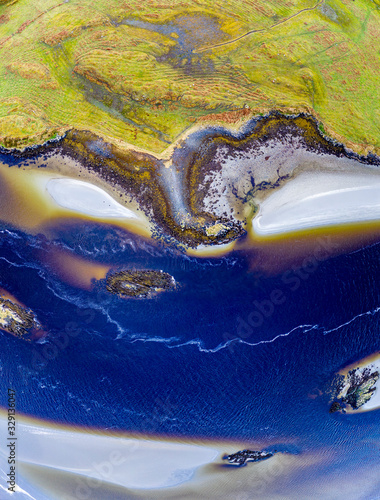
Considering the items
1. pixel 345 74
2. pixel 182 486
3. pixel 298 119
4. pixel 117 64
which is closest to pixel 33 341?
pixel 182 486

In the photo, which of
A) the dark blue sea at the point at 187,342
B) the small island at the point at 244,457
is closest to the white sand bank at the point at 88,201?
the dark blue sea at the point at 187,342

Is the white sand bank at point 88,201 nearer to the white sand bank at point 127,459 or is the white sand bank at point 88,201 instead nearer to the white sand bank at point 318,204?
the white sand bank at point 318,204

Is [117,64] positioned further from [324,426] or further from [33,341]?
[324,426]

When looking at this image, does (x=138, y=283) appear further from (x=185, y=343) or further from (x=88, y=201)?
(x=88, y=201)

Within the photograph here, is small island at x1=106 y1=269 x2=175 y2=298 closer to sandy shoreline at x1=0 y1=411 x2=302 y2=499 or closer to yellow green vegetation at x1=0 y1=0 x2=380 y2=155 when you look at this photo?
yellow green vegetation at x1=0 y1=0 x2=380 y2=155

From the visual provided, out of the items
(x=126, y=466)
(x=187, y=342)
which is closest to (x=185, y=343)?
(x=187, y=342)

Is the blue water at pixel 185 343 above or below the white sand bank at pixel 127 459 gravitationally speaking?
above

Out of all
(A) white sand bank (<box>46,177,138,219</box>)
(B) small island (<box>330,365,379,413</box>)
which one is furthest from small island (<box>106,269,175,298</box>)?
(B) small island (<box>330,365,379,413</box>)
